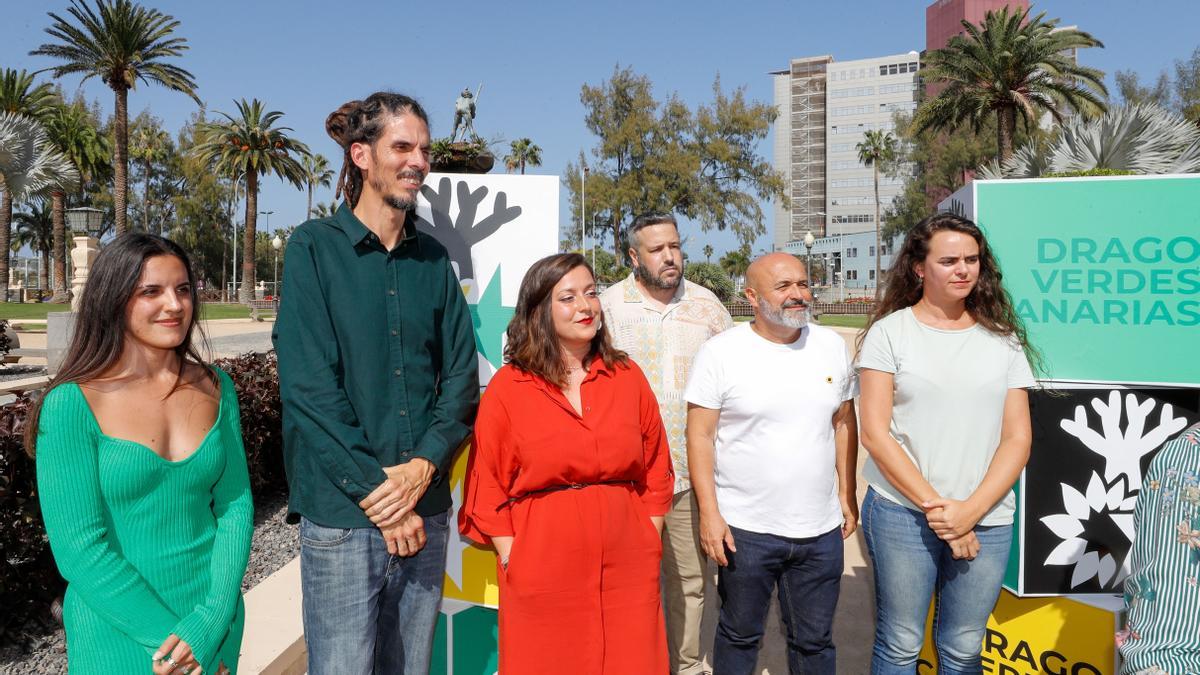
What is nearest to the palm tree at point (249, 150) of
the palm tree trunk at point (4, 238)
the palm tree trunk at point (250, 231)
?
the palm tree trunk at point (250, 231)

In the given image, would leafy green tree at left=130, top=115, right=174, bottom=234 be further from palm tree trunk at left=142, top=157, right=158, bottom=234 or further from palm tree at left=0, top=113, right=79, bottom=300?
palm tree at left=0, top=113, right=79, bottom=300

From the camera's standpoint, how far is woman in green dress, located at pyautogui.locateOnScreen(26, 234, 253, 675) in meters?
1.70

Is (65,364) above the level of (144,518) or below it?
above

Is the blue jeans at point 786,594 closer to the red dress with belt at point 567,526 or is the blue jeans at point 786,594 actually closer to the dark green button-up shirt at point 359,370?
the red dress with belt at point 567,526

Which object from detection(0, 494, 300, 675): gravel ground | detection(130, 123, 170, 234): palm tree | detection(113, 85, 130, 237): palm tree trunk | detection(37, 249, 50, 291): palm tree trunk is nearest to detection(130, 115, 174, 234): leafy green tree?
detection(130, 123, 170, 234): palm tree

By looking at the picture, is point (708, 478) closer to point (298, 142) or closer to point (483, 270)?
point (483, 270)

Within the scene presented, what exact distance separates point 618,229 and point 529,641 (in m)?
36.2

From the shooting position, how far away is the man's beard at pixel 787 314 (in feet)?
8.68

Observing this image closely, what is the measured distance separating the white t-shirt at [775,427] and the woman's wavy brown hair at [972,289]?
0.25m

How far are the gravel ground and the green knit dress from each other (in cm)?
189

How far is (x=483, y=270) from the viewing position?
3154mm

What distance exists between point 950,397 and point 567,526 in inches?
53.6

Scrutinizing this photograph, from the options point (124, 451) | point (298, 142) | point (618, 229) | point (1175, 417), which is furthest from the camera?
point (298, 142)

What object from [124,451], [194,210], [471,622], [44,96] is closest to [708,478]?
[471,622]
